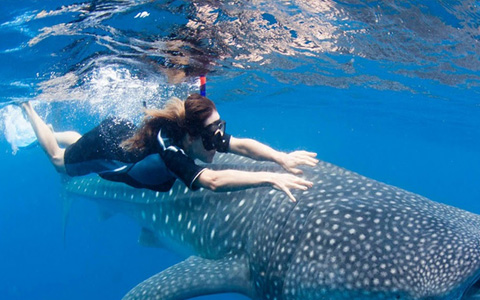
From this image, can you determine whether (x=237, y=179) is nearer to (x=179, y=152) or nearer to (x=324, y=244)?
(x=179, y=152)

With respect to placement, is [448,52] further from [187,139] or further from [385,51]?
[187,139]

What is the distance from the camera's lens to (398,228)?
345cm

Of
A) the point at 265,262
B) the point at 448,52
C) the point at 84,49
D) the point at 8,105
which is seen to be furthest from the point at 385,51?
the point at 8,105

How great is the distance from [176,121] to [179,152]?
54 centimetres

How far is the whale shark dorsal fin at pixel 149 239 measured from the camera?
8164mm

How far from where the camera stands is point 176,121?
4.77 metres

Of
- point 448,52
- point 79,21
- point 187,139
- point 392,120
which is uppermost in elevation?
point 79,21

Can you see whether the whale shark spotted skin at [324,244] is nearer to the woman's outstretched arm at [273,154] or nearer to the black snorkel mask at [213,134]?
the woman's outstretched arm at [273,154]

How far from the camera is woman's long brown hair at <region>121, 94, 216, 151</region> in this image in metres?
4.58

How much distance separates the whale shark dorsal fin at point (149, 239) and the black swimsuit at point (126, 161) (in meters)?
2.12

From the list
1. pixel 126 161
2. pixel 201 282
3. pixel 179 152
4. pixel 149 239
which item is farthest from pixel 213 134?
pixel 149 239

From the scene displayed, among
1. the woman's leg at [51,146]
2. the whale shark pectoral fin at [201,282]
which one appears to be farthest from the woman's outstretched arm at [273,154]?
the woman's leg at [51,146]

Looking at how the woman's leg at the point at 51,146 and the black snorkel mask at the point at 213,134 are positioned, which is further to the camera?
the woman's leg at the point at 51,146

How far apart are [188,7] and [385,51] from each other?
8.16 metres
